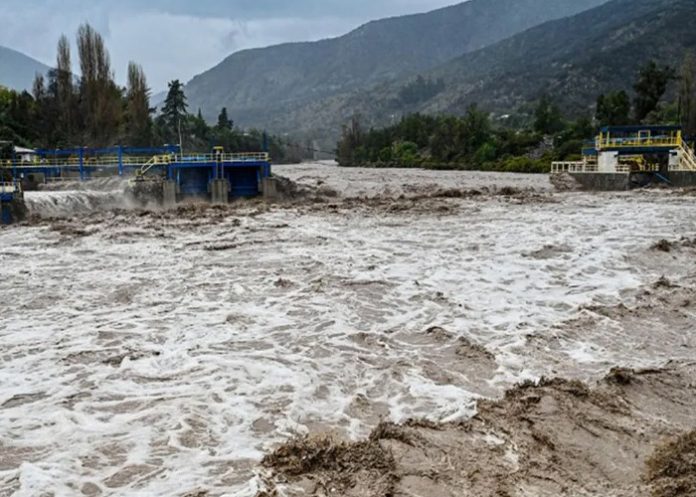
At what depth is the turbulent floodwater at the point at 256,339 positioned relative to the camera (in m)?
5.64

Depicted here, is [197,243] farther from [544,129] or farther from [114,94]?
[544,129]

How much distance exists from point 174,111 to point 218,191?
44.0 m

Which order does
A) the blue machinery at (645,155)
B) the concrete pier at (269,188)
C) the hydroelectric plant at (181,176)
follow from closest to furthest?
the hydroelectric plant at (181,176) → the blue machinery at (645,155) → the concrete pier at (269,188)

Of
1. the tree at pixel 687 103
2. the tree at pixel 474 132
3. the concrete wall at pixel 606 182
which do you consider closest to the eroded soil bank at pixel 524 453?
the concrete wall at pixel 606 182

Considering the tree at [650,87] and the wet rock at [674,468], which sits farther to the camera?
the tree at [650,87]

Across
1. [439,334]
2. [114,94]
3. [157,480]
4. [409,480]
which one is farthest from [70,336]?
[114,94]

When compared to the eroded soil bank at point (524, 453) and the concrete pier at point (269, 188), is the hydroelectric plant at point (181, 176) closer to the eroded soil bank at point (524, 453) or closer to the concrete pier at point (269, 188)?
the concrete pier at point (269, 188)

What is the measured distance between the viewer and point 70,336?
8.91 m

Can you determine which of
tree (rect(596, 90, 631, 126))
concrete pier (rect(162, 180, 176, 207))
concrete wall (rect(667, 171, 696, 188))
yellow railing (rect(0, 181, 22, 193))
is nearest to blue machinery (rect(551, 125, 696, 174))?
concrete wall (rect(667, 171, 696, 188))

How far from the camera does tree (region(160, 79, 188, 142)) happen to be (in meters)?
74.4

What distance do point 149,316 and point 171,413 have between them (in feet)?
13.2

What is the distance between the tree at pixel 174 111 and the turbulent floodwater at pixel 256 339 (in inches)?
2299

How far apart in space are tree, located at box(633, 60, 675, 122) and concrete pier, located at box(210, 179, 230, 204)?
151ft

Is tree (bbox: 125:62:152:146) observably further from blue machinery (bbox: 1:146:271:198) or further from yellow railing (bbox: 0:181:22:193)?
yellow railing (bbox: 0:181:22:193)
